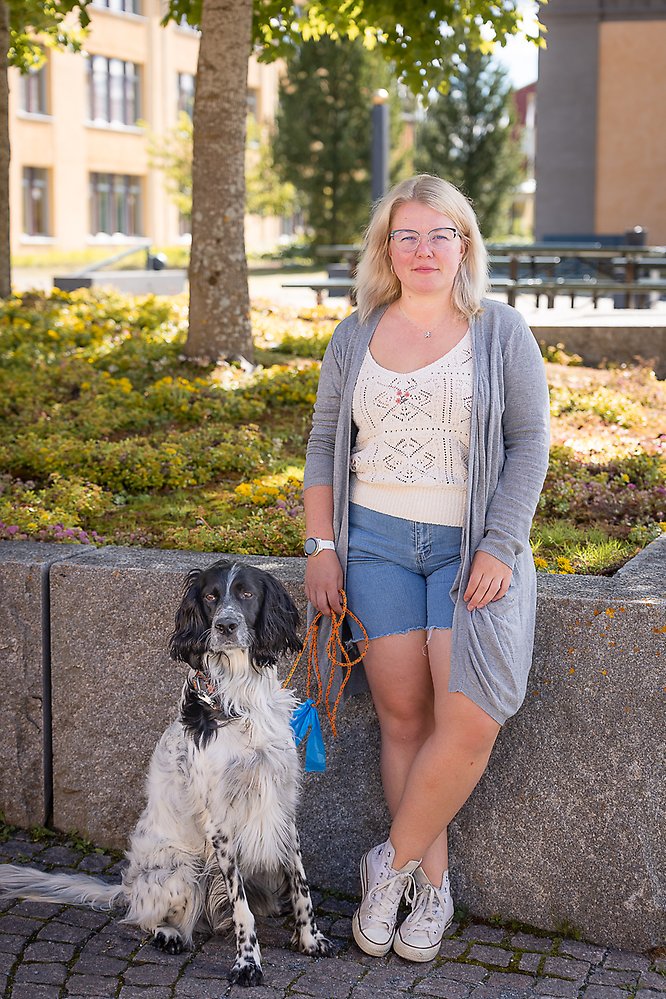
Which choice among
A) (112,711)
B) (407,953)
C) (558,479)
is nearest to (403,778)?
(407,953)

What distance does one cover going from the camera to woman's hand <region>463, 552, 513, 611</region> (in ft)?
11.0

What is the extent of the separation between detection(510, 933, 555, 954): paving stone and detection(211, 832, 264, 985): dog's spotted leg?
837 mm

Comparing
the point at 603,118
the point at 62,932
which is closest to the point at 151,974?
the point at 62,932

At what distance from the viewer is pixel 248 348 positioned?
8.41 meters

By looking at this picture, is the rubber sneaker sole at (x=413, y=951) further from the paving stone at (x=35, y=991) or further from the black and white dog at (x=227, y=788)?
the paving stone at (x=35, y=991)

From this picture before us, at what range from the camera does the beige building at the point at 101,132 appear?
131 feet

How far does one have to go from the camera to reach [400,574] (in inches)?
139

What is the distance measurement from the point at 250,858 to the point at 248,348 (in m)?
5.29

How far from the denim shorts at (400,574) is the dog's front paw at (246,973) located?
999 millimetres

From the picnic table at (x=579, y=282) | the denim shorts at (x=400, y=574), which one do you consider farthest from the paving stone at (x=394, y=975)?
the picnic table at (x=579, y=282)

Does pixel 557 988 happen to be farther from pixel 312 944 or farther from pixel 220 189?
pixel 220 189

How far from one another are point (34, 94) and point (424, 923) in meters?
40.7

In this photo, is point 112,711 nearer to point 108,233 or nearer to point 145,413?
point 145,413

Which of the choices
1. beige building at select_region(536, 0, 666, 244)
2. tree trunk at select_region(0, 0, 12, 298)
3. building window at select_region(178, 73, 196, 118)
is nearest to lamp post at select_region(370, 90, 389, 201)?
beige building at select_region(536, 0, 666, 244)
